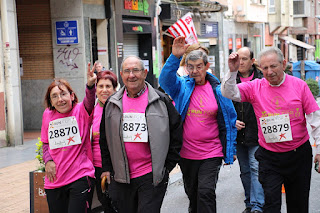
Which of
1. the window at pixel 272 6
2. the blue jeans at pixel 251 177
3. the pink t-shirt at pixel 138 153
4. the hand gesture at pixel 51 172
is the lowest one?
the blue jeans at pixel 251 177

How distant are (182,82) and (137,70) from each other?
108 cm

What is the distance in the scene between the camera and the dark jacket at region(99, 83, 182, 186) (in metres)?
4.85

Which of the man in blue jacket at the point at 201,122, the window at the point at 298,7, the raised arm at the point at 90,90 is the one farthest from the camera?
the window at the point at 298,7

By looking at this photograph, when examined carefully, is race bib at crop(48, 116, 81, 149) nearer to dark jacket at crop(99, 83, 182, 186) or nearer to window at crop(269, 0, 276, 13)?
dark jacket at crop(99, 83, 182, 186)

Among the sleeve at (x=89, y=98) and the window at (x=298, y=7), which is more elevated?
the window at (x=298, y=7)

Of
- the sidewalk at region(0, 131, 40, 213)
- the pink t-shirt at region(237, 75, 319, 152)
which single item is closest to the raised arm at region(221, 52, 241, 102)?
the pink t-shirt at region(237, 75, 319, 152)

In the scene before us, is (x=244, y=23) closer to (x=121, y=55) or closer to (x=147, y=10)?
(x=147, y=10)

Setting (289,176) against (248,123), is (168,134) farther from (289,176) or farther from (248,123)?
(248,123)

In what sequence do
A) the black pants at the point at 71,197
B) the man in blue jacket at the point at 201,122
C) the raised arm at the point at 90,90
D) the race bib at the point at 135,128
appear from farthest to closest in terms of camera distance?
the man in blue jacket at the point at 201,122
the raised arm at the point at 90,90
the black pants at the point at 71,197
the race bib at the point at 135,128

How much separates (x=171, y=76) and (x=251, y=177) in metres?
2.05

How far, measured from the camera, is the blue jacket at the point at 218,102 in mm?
5773

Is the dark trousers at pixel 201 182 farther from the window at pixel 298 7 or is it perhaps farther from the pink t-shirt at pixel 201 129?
the window at pixel 298 7

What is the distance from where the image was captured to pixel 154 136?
4844 mm

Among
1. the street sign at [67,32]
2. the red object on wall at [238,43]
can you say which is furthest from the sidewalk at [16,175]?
the red object on wall at [238,43]
